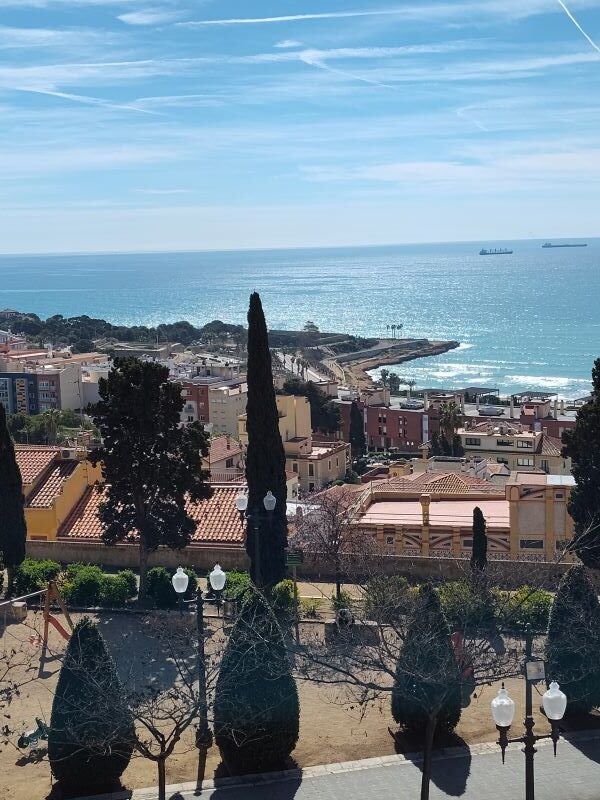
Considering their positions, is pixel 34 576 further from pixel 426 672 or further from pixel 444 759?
pixel 426 672

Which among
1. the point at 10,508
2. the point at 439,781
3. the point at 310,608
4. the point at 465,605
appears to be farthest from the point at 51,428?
the point at 439,781

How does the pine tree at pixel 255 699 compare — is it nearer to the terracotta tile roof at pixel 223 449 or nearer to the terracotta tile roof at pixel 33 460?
the terracotta tile roof at pixel 33 460

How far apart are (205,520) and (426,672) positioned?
40.0 ft

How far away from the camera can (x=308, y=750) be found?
14758mm

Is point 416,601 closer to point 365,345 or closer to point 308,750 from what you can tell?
point 308,750

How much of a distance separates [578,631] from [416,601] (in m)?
2.43

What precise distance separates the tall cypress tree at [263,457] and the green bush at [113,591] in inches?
110

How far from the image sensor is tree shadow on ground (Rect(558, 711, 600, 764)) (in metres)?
14.5

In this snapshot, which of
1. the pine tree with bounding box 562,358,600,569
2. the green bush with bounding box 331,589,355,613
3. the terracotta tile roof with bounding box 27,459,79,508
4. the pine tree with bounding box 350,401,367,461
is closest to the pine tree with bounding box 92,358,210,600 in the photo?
the terracotta tile roof with bounding box 27,459,79,508

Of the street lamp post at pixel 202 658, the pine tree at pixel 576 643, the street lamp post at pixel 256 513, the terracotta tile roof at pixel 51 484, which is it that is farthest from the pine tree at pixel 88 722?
the terracotta tile roof at pixel 51 484

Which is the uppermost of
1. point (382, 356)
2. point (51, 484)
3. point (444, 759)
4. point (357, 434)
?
point (51, 484)

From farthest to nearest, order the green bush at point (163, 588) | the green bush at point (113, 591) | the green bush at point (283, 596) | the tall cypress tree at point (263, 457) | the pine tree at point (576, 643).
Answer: the green bush at point (113, 591)
the green bush at point (163, 588)
the tall cypress tree at point (263, 457)
the green bush at point (283, 596)
the pine tree at point (576, 643)

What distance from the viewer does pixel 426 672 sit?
13.9 m

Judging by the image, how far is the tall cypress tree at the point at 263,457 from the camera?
70.8ft
